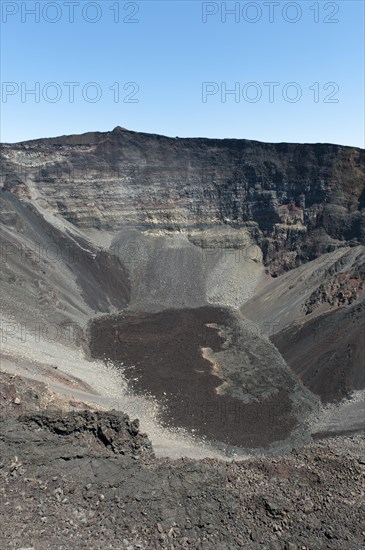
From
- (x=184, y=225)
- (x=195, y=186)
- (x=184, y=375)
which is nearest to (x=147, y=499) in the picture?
(x=184, y=375)

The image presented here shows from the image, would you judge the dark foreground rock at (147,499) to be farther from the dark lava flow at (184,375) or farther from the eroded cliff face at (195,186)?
the eroded cliff face at (195,186)

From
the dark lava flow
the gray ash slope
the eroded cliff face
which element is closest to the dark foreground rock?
the dark lava flow

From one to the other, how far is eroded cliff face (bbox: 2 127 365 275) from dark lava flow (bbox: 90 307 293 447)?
717 inches

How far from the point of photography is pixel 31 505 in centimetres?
1173

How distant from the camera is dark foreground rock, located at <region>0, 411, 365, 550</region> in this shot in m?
11.6

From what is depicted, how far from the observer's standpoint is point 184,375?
3006cm

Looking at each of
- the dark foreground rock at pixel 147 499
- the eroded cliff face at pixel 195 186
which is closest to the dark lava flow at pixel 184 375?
the dark foreground rock at pixel 147 499

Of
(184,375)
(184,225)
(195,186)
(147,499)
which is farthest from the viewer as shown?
(195,186)

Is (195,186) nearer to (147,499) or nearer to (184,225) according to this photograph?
(184,225)

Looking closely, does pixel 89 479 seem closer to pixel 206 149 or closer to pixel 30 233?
pixel 30 233

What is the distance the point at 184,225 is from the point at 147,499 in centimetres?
5123

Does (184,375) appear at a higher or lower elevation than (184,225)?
lower

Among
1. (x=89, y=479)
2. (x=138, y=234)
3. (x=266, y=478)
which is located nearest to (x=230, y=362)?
(x=266, y=478)

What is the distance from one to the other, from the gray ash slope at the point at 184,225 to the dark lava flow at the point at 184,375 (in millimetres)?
2301
